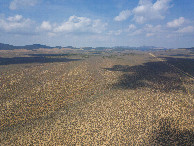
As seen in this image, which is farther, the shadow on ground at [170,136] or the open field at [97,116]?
the open field at [97,116]

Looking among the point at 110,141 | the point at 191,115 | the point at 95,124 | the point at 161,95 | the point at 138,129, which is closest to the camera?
the point at 110,141

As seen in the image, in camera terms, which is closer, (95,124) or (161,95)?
(95,124)

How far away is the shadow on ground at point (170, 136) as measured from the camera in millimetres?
12945

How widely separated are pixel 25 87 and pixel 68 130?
19606 mm

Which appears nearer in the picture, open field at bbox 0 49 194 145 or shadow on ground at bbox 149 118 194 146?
shadow on ground at bbox 149 118 194 146

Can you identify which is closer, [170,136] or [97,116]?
[170,136]

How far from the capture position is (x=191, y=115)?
56.4 feet

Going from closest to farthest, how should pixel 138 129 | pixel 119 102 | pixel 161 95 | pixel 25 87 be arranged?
pixel 138 129 < pixel 119 102 < pixel 161 95 < pixel 25 87

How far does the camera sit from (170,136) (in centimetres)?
1368

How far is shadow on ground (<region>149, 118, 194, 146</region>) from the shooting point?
12.9 meters

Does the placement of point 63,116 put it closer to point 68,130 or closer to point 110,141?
point 68,130

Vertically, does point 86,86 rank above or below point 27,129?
above

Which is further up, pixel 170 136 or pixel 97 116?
pixel 97 116

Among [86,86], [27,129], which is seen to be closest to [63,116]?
[27,129]
